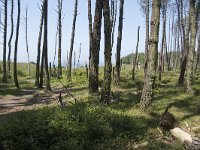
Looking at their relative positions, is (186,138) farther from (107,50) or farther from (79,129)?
(107,50)

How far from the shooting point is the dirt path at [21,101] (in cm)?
1955

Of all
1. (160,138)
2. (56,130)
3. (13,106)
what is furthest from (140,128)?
(13,106)

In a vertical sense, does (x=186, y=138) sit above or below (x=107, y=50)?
below

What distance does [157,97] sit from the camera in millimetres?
20469

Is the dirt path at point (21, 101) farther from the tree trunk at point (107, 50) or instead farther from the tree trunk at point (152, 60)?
the tree trunk at point (152, 60)

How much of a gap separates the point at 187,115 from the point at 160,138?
4181 mm

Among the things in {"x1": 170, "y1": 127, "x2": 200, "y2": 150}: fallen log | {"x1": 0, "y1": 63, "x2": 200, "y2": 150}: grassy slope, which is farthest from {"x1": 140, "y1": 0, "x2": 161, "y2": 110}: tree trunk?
{"x1": 170, "y1": 127, "x2": 200, "y2": 150}: fallen log

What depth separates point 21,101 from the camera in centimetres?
2259

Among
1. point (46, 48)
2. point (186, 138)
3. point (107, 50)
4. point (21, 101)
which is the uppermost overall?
point (46, 48)

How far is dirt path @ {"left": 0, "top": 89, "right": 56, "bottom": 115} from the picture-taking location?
1955 centimetres

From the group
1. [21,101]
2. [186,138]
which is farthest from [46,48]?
[186,138]

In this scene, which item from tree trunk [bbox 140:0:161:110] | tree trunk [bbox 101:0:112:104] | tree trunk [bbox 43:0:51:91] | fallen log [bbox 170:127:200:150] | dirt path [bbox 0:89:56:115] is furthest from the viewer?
tree trunk [bbox 43:0:51:91]

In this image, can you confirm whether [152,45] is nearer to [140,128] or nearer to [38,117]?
[140,128]

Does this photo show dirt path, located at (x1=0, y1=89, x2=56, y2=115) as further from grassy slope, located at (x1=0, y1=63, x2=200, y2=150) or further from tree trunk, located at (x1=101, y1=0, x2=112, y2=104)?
grassy slope, located at (x1=0, y1=63, x2=200, y2=150)
